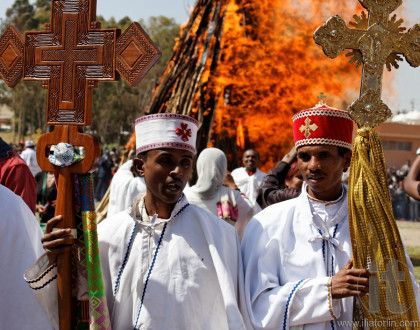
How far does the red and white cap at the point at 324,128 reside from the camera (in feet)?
11.1

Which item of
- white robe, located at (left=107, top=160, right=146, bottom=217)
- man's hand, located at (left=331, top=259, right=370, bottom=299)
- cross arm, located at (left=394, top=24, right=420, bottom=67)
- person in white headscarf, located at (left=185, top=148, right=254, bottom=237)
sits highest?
white robe, located at (left=107, top=160, right=146, bottom=217)

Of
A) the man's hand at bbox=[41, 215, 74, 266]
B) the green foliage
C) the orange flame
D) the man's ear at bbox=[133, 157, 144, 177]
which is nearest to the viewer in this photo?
the man's hand at bbox=[41, 215, 74, 266]

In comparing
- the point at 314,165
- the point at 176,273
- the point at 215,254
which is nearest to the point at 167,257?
Result: the point at 176,273

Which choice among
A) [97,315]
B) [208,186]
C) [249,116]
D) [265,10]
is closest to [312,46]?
[265,10]

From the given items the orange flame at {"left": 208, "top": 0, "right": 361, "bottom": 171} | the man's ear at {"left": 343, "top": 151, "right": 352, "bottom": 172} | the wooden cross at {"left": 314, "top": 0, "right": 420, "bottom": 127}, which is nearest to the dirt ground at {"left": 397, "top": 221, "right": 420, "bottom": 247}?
the orange flame at {"left": 208, "top": 0, "right": 361, "bottom": 171}

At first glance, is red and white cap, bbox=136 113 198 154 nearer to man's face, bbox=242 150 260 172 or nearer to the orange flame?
man's face, bbox=242 150 260 172

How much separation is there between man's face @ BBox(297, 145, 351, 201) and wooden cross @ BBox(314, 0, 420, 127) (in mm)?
330

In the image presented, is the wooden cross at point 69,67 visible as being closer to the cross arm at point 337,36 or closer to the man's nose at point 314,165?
the cross arm at point 337,36

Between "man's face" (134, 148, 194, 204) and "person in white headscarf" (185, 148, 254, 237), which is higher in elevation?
"person in white headscarf" (185, 148, 254, 237)

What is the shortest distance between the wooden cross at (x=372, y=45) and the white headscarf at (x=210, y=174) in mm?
3247

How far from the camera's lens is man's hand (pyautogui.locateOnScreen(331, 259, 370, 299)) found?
9.81 ft

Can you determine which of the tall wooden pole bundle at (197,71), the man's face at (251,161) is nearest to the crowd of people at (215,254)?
the man's face at (251,161)

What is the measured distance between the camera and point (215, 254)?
3.18 meters

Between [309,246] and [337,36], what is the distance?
116 centimetres
